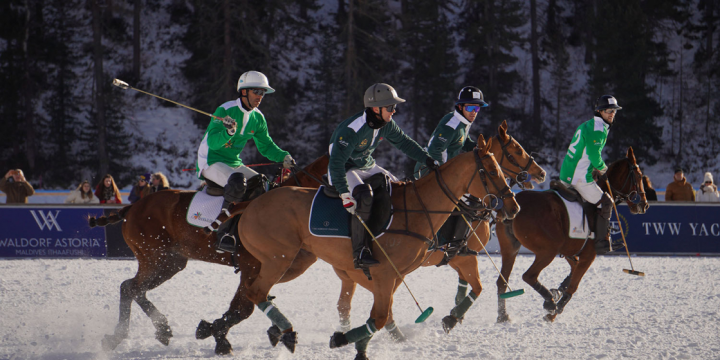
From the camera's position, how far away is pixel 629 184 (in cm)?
780

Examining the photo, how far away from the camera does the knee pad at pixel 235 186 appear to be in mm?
5887

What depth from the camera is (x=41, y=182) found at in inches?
998

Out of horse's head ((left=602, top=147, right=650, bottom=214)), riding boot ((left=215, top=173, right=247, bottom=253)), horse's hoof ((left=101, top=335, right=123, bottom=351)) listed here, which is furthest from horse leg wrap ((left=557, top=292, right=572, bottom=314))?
horse's hoof ((left=101, top=335, right=123, bottom=351))

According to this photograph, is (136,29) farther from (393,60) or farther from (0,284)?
(0,284)

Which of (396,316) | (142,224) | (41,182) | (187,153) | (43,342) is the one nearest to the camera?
(43,342)

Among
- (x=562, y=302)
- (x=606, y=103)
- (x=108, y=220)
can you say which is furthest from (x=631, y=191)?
(x=108, y=220)

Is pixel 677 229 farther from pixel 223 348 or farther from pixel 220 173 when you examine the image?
pixel 223 348

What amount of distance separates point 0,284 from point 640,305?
849 centimetres

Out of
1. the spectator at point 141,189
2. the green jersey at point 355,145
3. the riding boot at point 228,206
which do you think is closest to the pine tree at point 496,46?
the spectator at point 141,189

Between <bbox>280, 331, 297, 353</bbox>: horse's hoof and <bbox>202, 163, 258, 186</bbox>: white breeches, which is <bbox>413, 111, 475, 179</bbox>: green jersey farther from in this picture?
<bbox>280, 331, 297, 353</bbox>: horse's hoof

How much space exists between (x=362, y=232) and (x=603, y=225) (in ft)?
12.2

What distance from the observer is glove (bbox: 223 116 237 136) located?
583cm

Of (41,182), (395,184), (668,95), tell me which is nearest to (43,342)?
(395,184)

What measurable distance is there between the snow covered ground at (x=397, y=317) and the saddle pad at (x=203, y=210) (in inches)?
44.7
